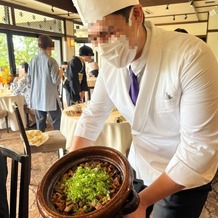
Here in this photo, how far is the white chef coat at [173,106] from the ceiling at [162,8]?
15.9 ft

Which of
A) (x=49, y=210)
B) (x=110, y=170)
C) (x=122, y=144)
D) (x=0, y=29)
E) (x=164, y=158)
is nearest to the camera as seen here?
(x=49, y=210)

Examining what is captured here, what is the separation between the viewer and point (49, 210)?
1.65ft

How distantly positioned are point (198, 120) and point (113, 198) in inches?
11.9

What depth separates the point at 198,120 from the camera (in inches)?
24.2

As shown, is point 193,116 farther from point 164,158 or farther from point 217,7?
point 217,7

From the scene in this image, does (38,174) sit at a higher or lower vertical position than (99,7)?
lower

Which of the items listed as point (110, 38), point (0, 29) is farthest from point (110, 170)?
point (0, 29)

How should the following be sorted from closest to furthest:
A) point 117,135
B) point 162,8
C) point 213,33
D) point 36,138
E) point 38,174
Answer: point 117,135 → point 36,138 → point 38,174 → point 162,8 → point 213,33

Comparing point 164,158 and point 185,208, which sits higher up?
point 164,158

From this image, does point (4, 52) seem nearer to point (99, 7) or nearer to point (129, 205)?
point (99, 7)

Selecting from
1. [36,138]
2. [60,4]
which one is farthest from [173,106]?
[60,4]

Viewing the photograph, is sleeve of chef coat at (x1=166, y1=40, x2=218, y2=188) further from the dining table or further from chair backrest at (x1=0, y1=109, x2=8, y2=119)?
chair backrest at (x1=0, y1=109, x2=8, y2=119)

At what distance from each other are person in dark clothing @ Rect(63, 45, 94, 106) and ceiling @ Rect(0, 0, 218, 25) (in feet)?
6.99

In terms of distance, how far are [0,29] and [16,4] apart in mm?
910
